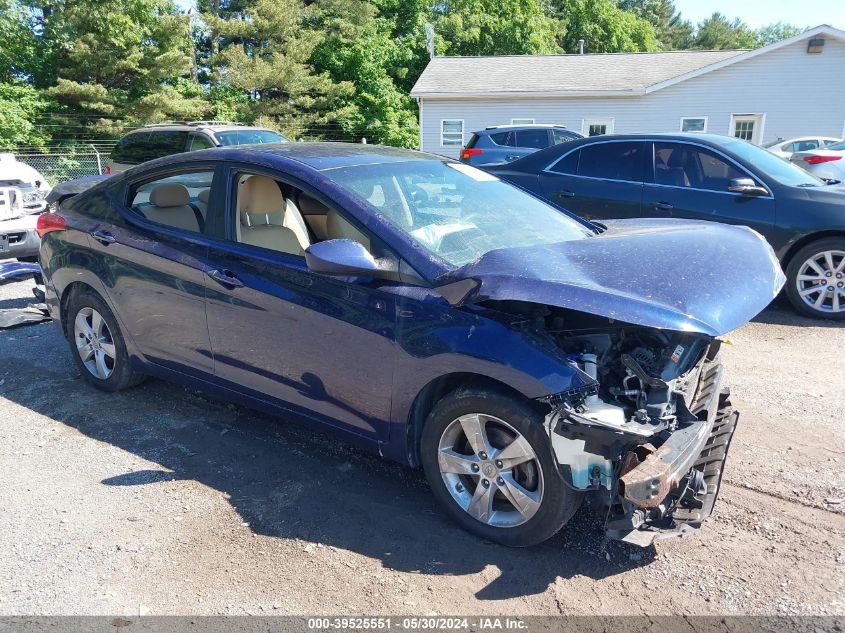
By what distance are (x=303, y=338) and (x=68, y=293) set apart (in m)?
2.35

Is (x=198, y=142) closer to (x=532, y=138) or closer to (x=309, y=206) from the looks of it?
(x=532, y=138)

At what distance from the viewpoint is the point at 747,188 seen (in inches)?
251

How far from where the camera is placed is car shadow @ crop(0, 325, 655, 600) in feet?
9.45

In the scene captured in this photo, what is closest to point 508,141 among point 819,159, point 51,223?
point 819,159

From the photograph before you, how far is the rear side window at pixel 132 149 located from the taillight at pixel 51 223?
369 inches

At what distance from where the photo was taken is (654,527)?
2.69 metres

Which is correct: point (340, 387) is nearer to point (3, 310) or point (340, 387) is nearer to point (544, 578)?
point (544, 578)

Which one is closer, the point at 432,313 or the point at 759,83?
the point at 432,313

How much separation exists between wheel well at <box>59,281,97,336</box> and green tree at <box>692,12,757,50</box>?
261 feet

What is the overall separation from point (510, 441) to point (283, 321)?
1.37m

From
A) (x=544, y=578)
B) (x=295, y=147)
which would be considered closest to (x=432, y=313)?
(x=544, y=578)

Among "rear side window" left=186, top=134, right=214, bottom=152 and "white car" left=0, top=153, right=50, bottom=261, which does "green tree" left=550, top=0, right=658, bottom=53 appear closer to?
"rear side window" left=186, top=134, right=214, bottom=152

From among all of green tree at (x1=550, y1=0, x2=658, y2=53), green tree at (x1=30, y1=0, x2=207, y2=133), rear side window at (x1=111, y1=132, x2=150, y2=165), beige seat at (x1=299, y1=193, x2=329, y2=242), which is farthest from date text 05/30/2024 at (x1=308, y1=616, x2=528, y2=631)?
green tree at (x1=550, y1=0, x2=658, y2=53)

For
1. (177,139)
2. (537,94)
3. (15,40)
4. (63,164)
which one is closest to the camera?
(177,139)
